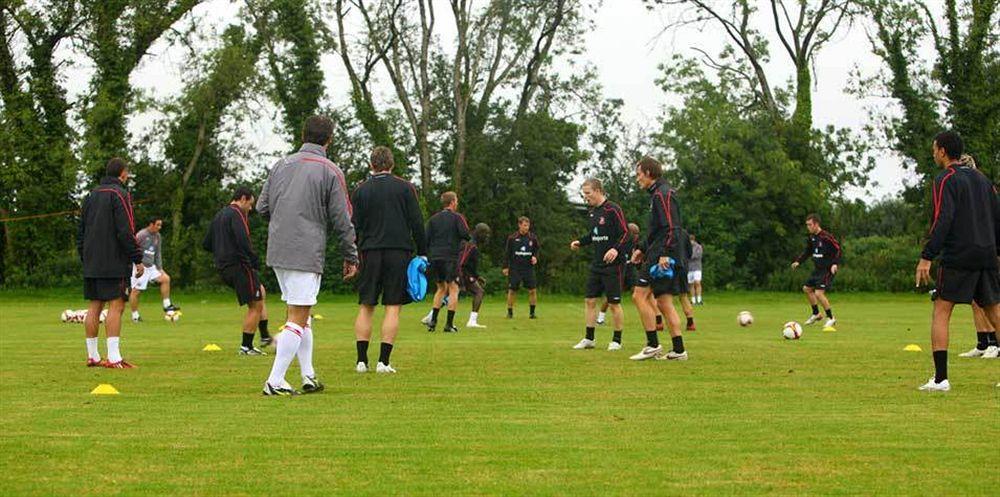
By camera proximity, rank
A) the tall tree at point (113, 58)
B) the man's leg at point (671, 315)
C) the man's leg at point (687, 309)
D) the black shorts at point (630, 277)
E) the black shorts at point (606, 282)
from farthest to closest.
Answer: the tall tree at point (113, 58), the black shorts at point (630, 277), the man's leg at point (687, 309), the black shorts at point (606, 282), the man's leg at point (671, 315)

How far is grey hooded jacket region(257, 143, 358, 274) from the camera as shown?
9.84 meters

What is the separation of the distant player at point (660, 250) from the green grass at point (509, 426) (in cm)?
44

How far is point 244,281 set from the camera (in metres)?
15.2

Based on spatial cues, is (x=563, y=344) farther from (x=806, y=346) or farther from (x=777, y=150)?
(x=777, y=150)

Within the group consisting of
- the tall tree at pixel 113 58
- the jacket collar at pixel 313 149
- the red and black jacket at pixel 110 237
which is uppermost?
the tall tree at pixel 113 58

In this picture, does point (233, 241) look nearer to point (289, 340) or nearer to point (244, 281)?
point (244, 281)

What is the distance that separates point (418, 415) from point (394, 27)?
44260mm

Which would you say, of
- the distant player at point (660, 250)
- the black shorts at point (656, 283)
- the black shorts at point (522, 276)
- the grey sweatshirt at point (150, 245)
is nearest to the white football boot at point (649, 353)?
the distant player at point (660, 250)

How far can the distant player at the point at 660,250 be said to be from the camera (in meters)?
13.3

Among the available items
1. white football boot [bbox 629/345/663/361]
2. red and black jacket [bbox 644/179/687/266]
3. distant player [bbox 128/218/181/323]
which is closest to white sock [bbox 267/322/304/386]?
red and black jacket [bbox 644/179/687/266]

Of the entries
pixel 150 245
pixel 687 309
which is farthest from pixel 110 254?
pixel 150 245

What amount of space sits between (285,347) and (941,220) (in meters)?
5.04

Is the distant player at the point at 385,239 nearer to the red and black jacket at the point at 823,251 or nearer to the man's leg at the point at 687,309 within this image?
the man's leg at the point at 687,309

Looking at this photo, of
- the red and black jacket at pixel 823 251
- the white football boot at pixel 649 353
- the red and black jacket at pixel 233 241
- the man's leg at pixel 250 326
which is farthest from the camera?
the red and black jacket at pixel 823 251
